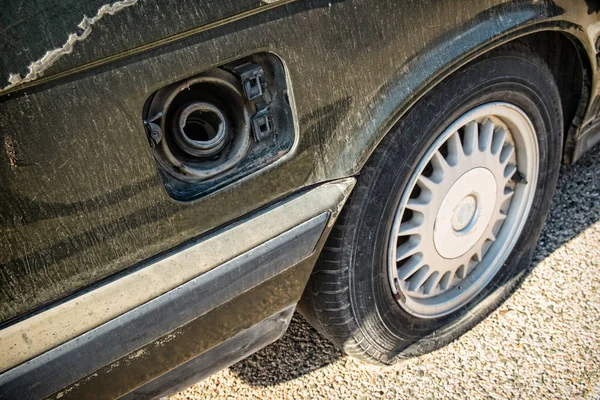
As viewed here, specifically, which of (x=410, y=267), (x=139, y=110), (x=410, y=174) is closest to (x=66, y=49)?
(x=139, y=110)

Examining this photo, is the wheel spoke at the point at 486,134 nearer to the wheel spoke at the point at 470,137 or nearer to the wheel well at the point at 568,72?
the wheel spoke at the point at 470,137

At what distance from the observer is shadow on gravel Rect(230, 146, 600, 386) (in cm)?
227

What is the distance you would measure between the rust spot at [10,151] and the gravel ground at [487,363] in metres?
1.34

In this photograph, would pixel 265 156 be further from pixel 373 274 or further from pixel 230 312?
pixel 373 274

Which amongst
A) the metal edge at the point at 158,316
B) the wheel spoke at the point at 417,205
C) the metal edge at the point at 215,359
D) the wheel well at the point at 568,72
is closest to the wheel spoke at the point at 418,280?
the wheel spoke at the point at 417,205

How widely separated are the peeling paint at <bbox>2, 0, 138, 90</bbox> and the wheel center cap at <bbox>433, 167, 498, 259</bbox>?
126 cm

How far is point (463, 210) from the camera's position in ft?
6.95

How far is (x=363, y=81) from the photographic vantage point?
1527 millimetres

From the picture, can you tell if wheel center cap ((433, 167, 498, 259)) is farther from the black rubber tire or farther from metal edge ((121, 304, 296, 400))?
metal edge ((121, 304, 296, 400))

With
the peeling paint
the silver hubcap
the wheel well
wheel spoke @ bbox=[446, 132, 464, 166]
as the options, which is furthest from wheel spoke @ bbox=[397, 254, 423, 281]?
the peeling paint

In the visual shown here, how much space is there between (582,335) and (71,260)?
187cm

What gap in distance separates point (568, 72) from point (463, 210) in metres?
0.69

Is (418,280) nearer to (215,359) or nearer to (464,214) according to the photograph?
(464,214)

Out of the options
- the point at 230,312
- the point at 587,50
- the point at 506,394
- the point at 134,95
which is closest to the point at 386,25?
the point at 134,95
